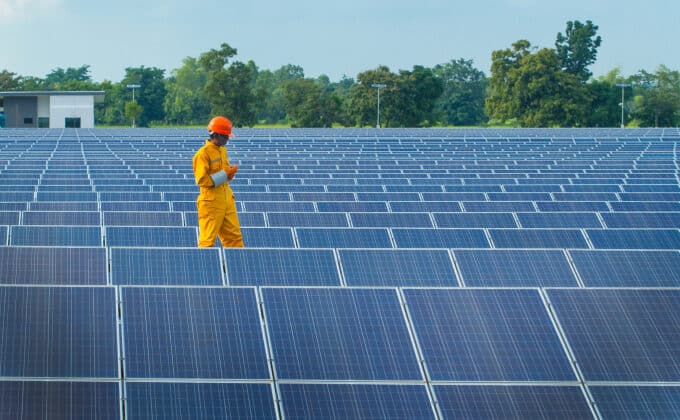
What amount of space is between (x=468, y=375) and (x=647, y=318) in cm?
156

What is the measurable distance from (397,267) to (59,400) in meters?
4.10

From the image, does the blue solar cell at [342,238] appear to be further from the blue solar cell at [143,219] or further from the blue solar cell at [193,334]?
the blue solar cell at [193,334]

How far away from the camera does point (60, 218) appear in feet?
48.9

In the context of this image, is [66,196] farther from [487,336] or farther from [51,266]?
[487,336]

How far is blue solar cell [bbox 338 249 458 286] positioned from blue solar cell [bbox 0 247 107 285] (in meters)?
2.24

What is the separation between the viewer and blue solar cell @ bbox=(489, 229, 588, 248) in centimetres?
1270

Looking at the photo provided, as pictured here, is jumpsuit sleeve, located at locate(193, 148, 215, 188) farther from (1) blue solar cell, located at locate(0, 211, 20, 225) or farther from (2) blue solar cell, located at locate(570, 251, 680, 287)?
(2) blue solar cell, located at locate(570, 251, 680, 287)

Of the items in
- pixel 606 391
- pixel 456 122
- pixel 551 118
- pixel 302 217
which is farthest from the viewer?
pixel 456 122

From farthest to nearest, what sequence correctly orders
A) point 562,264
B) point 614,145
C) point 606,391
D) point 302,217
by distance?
point 614,145
point 302,217
point 562,264
point 606,391

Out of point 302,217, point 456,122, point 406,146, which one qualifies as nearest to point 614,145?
point 406,146

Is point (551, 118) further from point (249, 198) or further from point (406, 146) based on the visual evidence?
point (249, 198)

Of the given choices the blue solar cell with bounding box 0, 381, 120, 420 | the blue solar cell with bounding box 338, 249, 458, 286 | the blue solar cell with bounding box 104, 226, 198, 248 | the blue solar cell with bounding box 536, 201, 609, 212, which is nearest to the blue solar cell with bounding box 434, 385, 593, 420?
the blue solar cell with bounding box 0, 381, 120, 420

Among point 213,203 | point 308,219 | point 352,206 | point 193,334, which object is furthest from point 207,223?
point 193,334

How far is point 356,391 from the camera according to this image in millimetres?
5867
